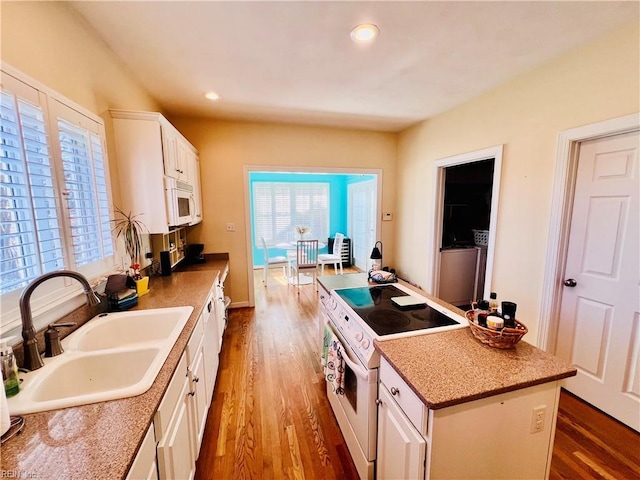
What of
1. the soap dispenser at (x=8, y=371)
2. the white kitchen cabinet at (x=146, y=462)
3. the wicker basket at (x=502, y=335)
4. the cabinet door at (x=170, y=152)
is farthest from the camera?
the cabinet door at (x=170, y=152)

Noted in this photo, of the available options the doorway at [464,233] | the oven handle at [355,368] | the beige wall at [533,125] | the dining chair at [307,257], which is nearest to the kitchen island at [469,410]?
the oven handle at [355,368]

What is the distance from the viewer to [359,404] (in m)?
1.43

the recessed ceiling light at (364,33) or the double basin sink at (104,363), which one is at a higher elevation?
the recessed ceiling light at (364,33)

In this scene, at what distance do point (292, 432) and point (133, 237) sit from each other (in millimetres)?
1846

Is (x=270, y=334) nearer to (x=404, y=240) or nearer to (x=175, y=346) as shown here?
(x=175, y=346)

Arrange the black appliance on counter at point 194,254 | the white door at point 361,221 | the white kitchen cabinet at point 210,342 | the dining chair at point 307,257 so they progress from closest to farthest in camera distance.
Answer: the white kitchen cabinet at point 210,342, the black appliance on counter at point 194,254, the dining chair at point 307,257, the white door at point 361,221

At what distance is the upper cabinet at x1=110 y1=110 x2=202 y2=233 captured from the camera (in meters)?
1.97

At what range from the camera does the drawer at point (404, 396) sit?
0.96m

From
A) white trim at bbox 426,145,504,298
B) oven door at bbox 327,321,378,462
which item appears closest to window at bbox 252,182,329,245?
white trim at bbox 426,145,504,298

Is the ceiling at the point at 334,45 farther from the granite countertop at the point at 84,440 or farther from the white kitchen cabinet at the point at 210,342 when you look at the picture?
the granite countertop at the point at 84,440

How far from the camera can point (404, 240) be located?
4043 mm

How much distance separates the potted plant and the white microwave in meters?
0.23

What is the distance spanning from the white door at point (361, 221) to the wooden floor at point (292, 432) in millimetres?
3024

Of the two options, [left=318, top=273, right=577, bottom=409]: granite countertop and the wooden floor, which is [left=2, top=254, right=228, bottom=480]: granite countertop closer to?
[left=318, top=273, right=577, bottom=409]: granite countertop
